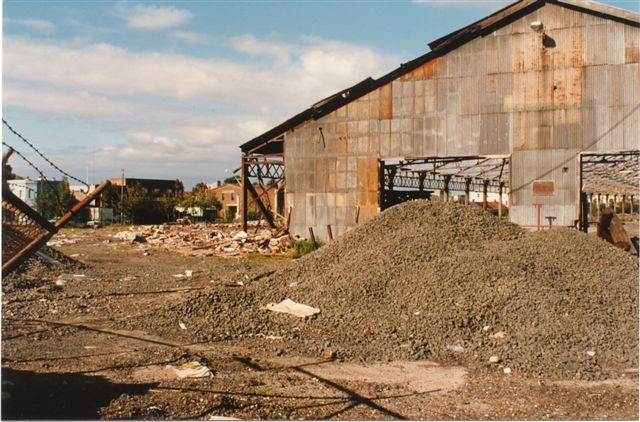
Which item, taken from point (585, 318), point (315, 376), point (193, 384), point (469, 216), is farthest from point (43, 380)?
point (469, 216)

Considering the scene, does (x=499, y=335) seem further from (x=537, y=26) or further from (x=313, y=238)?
(x=537, y=26)

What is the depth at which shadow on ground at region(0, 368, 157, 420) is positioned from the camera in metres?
5.94

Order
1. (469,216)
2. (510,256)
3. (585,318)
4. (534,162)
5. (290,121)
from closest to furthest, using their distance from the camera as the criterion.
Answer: (585,318), (510,256), (469,216), (534,162), (290,121)

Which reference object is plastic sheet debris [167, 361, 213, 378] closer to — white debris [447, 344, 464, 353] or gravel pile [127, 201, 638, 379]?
gravel pile [127, 201, 638, 379]

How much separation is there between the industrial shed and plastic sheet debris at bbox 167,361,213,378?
47.5 ft

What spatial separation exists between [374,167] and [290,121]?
4100 millimetres

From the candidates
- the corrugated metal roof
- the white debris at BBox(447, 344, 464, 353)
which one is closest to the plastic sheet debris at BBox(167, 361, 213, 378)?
the white debris at BBox(447, 344, 464, 353)

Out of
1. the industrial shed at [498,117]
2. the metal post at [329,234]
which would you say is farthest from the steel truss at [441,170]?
the metal post at [329,234]

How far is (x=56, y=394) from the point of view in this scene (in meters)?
6.46

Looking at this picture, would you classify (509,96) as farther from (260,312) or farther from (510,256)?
(260,312)

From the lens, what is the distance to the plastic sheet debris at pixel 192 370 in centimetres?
728

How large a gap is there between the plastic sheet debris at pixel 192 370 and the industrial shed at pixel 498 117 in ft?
47.5

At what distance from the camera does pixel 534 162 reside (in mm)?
19109

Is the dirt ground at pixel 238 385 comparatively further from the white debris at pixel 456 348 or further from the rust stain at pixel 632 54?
the rust stain at pixel 632 54
